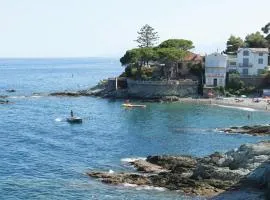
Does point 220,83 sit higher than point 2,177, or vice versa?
point 220,83

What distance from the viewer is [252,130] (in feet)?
253

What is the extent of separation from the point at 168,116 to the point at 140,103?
16.4 m

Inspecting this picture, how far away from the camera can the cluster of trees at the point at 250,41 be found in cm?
13425

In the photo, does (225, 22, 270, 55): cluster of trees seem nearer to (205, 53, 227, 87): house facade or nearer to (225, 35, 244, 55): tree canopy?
(225, 35, 244, 55): tree canopy

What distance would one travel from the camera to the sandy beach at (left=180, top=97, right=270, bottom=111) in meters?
98.9

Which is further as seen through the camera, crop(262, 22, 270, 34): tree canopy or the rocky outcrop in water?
crop(262, 22, 270, 34): tree canopy

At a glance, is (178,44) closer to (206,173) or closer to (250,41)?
(250,41)

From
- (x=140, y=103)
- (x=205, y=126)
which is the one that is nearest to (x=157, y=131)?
(x=205, y=126)

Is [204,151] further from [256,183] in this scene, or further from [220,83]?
[220,83]

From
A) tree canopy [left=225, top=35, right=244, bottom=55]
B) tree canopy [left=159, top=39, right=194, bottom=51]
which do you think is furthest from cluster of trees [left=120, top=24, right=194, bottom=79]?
tree canopy [left=225, top=35, right=244, bottom=55]

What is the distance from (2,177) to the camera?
53.0m

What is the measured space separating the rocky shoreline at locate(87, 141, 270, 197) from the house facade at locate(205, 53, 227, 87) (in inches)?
2222

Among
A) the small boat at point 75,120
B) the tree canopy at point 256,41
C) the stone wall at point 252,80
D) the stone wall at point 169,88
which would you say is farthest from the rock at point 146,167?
the tree canopy at point 256,41

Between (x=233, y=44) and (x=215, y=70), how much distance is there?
28.4 metres
